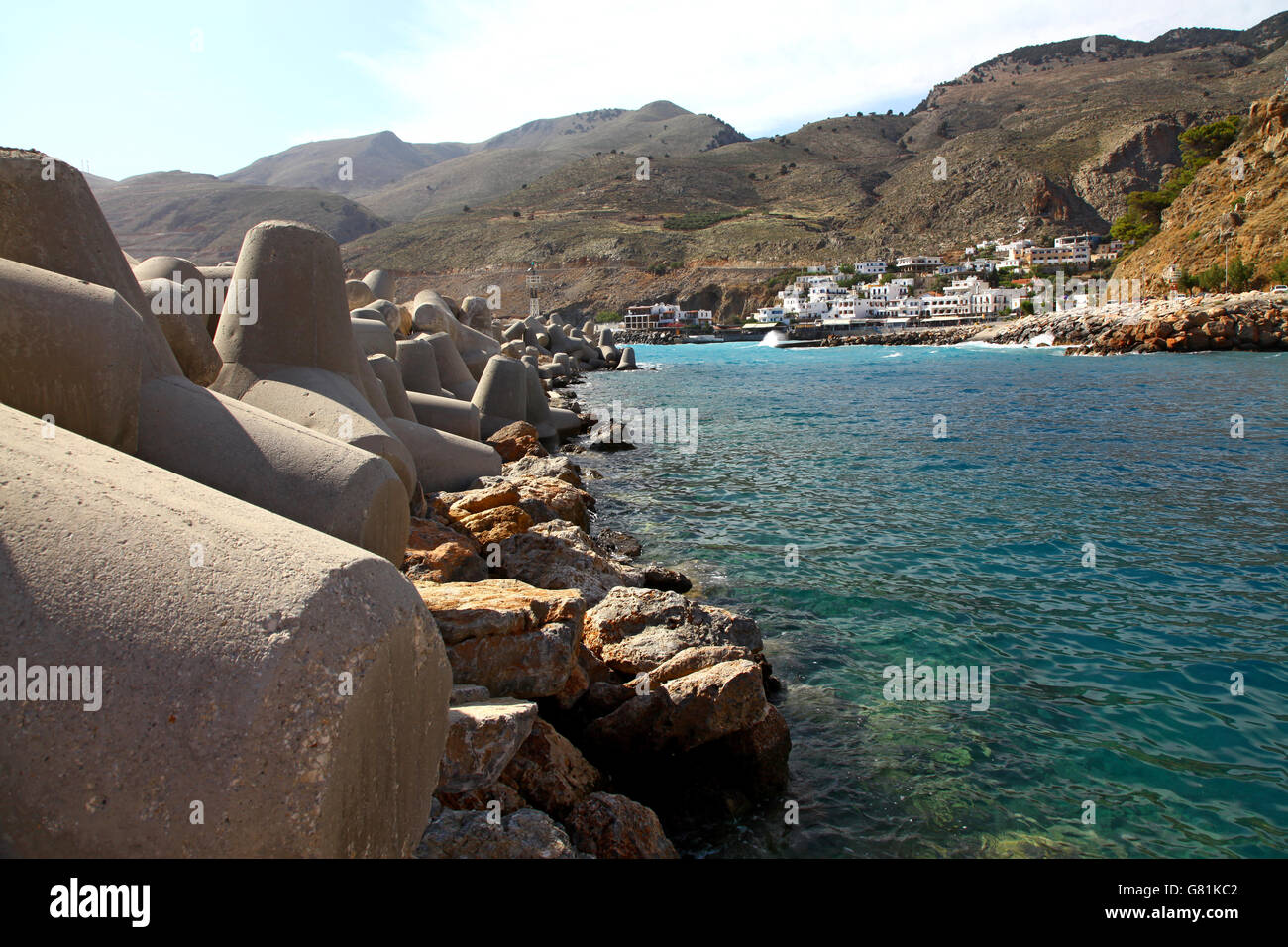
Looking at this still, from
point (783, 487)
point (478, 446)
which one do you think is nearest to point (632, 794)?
point (478, 446)

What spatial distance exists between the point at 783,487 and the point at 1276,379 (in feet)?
76.2

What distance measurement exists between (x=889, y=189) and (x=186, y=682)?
125m

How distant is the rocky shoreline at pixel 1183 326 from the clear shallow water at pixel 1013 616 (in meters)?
27.3

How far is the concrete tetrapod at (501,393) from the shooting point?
16484mm

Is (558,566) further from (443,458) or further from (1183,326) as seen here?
(1183,326)

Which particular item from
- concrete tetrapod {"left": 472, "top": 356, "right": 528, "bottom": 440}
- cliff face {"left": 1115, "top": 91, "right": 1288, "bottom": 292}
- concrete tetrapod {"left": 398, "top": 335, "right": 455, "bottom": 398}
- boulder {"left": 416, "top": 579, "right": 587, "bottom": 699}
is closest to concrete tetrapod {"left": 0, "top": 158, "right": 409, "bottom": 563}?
boulder {"left": 416, "top": 579, "right": 587, "bottom": 699}

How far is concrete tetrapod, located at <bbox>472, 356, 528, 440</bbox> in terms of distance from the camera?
54.1 feet

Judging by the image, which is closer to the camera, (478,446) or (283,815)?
(283,815)

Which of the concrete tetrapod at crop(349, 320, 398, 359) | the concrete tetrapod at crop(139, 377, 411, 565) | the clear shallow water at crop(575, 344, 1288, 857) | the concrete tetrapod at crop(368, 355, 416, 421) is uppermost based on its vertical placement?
the concrete tetrapod at crop(349, 320, 398, 359)

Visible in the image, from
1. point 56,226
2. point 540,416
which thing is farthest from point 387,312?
point 56,226

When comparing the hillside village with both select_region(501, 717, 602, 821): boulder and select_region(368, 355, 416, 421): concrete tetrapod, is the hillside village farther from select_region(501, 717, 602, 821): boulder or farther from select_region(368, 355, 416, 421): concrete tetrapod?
select_region(501, 717, 602, 821): boulder

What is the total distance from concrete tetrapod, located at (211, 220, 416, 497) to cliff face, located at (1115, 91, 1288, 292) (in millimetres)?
57645
